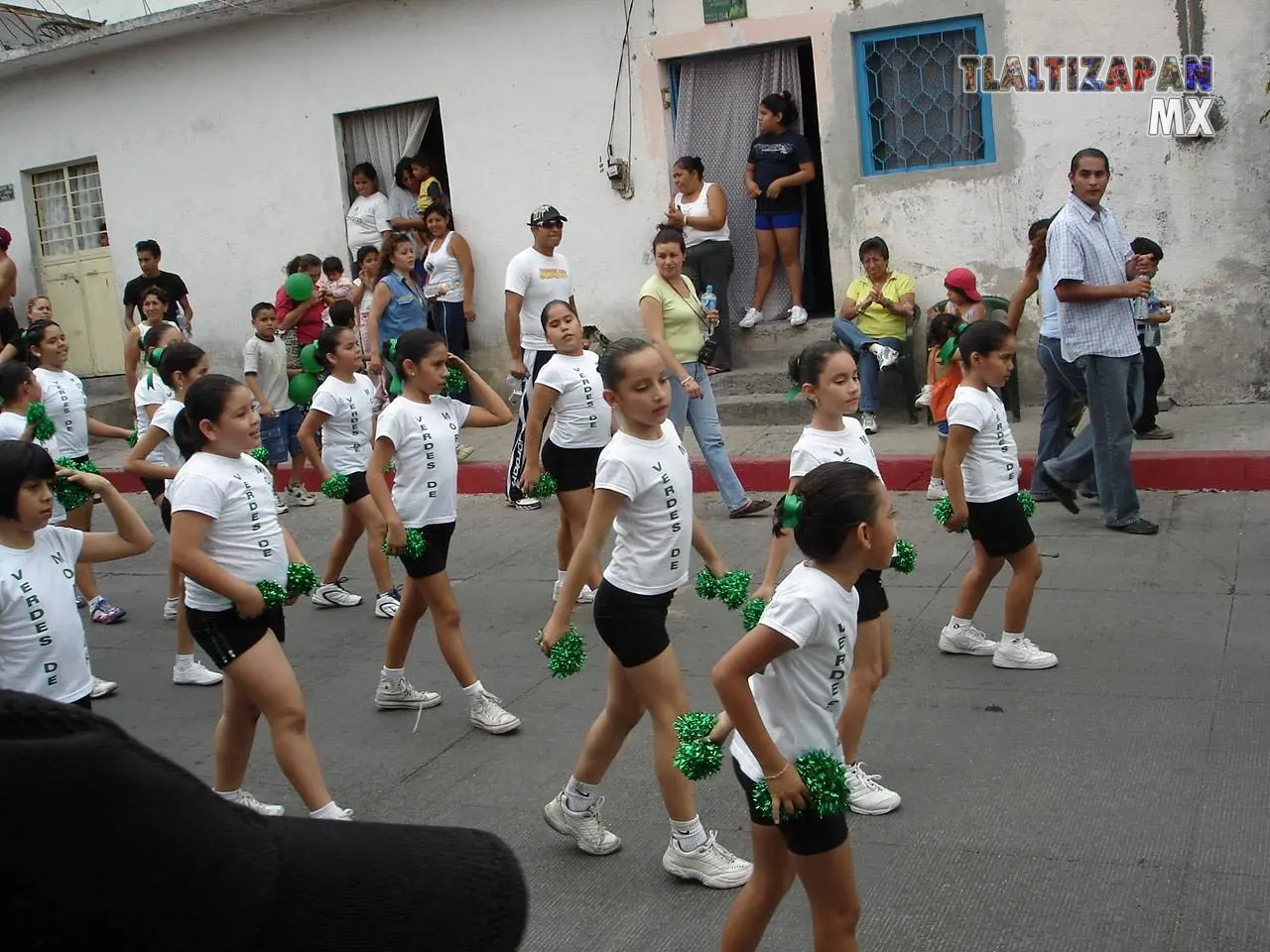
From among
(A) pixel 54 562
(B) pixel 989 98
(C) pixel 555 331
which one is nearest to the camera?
(A) pixel 54 562

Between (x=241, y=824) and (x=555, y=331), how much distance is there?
253 inches

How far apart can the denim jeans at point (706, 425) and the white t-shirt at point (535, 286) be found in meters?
1.18

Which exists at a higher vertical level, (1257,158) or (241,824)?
(1257,158)

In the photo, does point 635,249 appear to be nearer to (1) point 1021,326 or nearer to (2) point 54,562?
(1) point 1021,326

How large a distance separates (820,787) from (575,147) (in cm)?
1030

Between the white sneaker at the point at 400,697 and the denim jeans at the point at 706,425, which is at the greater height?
the denim jeans at the point at 706,425

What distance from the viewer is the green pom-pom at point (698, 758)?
3629 mm

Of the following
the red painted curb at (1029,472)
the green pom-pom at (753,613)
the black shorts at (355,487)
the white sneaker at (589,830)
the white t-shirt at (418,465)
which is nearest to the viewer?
the green pom-pom at (753,613)

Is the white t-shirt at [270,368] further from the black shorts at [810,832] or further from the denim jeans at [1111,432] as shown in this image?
the black shorts at [810,832]

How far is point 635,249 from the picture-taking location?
12812 millimetres

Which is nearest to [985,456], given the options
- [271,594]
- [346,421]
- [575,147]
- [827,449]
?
[827,449]

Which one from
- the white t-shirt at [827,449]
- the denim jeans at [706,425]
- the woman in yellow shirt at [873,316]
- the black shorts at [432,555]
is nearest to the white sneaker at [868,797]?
the white t-shirt at [827,449]

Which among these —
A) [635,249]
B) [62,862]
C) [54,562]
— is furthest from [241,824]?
[635,249]

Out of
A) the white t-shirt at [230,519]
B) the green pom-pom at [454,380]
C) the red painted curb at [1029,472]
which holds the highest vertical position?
the green pom-pom at [454,380]
